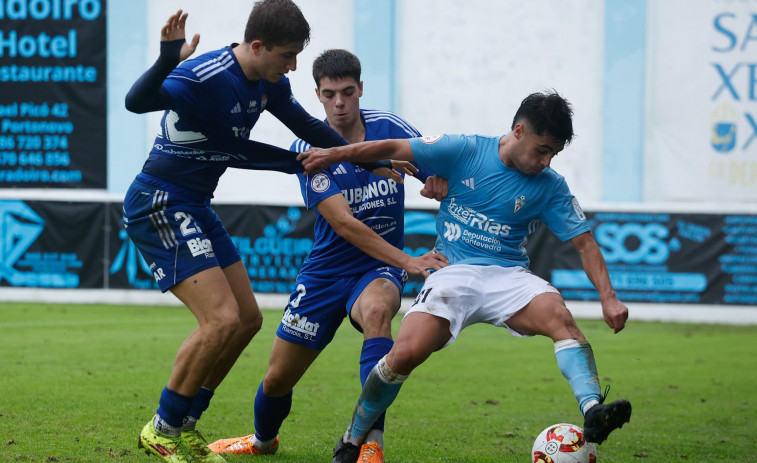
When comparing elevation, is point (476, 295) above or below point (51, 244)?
above

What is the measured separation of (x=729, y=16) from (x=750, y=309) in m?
4.75

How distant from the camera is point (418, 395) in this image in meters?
7.62

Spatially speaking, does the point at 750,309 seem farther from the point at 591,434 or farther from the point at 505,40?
the point at 591,434

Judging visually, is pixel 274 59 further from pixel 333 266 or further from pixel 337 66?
pixel 333 266

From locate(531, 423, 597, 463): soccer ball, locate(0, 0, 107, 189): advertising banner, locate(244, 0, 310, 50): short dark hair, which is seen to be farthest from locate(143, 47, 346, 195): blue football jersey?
locate(0, 0, 107, 189): advertising banner

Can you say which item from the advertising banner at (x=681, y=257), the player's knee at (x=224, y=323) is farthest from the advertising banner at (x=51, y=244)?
the player's knee at (x=224, y=323)

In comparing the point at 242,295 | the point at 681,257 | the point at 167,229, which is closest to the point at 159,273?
the point at 167,229

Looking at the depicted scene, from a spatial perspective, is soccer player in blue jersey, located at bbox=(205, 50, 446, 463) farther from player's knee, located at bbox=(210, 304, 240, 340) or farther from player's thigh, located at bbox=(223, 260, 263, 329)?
player's knee, located at bbox=(210, 304, 240, 340)

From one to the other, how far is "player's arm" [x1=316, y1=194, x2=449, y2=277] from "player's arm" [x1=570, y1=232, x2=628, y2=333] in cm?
71

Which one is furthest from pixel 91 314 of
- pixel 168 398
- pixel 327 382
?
pixel 168 398

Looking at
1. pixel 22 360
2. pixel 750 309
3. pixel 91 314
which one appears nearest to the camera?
pixel 22 360

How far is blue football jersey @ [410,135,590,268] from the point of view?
4.89m

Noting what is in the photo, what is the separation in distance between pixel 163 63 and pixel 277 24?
61cm

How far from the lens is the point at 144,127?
53.8 feet
